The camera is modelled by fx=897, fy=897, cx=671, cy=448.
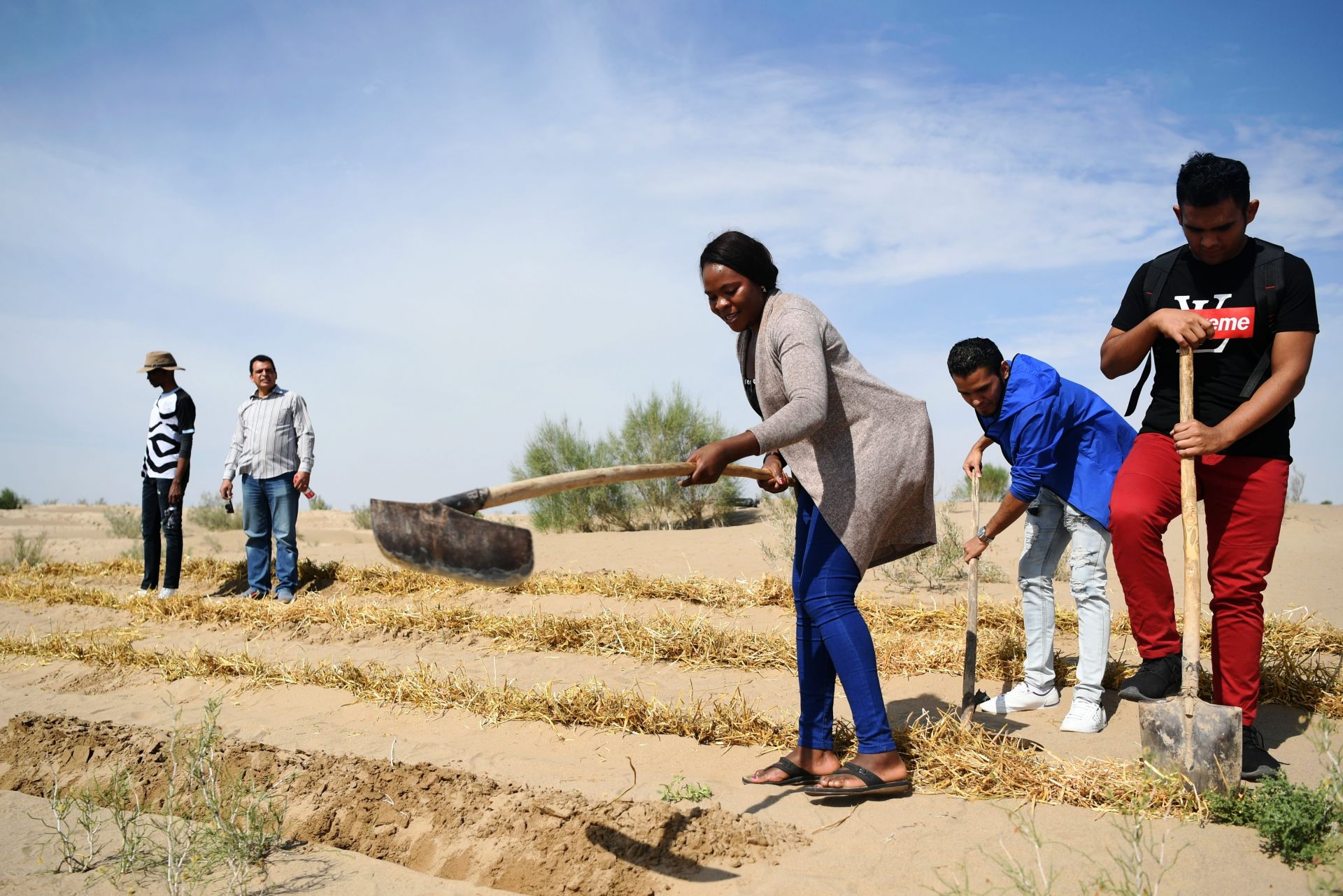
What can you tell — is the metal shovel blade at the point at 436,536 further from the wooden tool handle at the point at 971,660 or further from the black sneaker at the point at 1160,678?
the black sneaker at the point at 1160,678

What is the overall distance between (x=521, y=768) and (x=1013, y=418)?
290 cm

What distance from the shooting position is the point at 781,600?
24.0ft

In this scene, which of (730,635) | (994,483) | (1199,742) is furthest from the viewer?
(994,483)

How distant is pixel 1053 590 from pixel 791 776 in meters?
1.88

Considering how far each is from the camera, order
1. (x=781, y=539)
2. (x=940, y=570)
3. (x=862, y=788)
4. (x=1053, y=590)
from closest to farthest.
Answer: (x=862, y=788)
(x=1053, y=590)
(x=940, y=570)
(x=781, y=539)

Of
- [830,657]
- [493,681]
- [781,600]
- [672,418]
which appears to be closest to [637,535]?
[672,418]

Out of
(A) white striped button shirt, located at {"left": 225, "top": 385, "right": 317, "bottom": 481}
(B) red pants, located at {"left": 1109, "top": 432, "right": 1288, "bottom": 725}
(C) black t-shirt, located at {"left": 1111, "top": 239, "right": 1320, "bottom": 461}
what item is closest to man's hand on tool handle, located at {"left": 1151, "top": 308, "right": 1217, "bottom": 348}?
(C) black t-shirt, located at {"left": 1111, "top": 239, "right": 1320, "bottom": 461}

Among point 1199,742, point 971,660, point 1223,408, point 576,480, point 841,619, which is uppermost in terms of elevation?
point 1223,408

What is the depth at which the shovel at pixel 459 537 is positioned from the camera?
2857mm

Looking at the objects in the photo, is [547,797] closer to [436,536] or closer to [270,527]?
[436,536]

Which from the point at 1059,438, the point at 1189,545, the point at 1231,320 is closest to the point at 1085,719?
the point at 1189,545

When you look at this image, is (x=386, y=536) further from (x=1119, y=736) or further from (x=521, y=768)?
(x=1119, y=736)

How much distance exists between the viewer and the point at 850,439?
3.50 m

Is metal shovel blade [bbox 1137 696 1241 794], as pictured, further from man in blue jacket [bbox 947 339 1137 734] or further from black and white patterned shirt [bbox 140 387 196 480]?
black and white patterned shirt [bbox 140 387 196 480]
